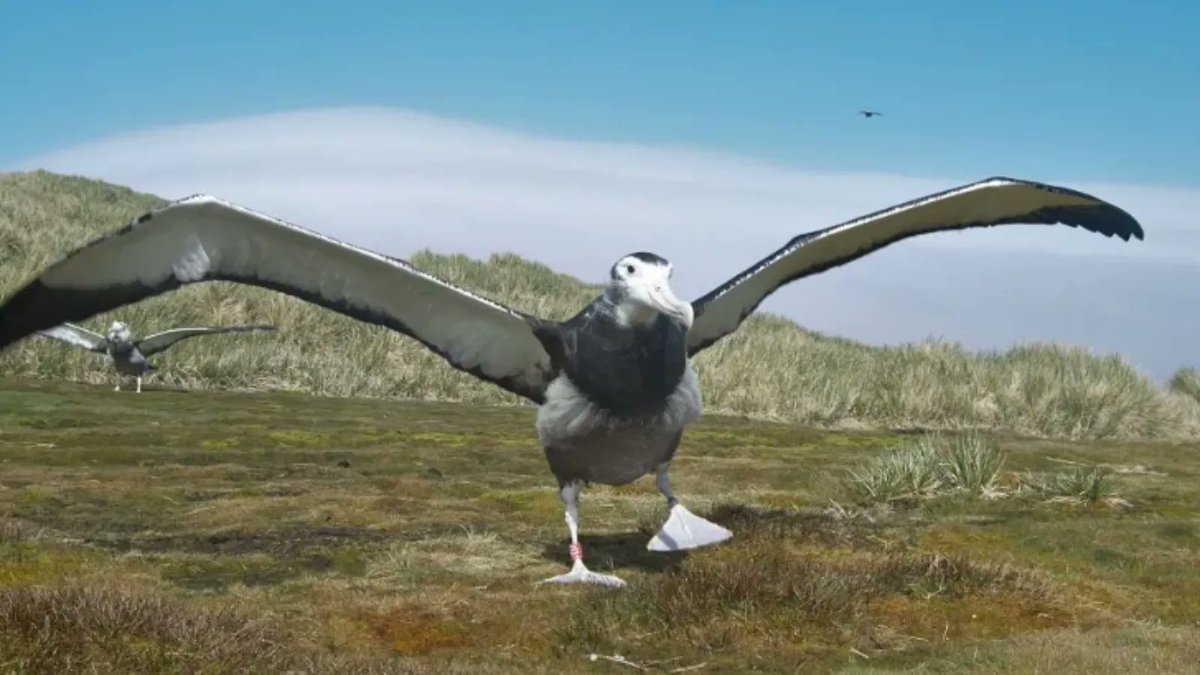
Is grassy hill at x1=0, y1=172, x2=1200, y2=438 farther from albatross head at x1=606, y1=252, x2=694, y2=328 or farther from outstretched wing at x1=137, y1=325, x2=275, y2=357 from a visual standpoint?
albatross head at x1=606, y1=252, x2=694, y2=328

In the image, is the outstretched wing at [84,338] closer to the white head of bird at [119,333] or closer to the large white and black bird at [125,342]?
the large white and black bird at [125,342]

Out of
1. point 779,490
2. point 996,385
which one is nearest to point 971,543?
point 779,490

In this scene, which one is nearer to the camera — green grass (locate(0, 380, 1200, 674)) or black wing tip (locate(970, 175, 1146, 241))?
green grass (locate(0, 380, 1200, 674))

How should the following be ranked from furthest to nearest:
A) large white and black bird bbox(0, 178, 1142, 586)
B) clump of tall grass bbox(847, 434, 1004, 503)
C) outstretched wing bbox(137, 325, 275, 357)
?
outstretched wing bbox(137, 325, 275, 357), clump of tall grass bbox(847, 434, 1004, 503), large white and black bird bbox(0, 178, 1142, 586)

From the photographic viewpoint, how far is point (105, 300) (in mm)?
7555

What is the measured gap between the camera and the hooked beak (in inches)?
258

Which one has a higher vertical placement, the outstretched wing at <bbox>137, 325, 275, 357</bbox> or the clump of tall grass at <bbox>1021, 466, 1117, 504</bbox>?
the outstretched wing at <bbox>137, 325, 275, 357</bbox>

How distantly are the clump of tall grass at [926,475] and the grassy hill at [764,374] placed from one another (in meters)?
7.57

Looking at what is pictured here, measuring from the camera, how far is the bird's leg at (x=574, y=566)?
274 inches

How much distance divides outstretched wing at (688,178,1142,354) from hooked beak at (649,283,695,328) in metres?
1.43

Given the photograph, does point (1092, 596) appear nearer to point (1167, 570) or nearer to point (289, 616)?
point (1167, 570)

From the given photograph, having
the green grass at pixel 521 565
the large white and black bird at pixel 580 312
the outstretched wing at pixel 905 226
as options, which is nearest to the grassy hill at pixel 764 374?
the green grass at pixel 521 565

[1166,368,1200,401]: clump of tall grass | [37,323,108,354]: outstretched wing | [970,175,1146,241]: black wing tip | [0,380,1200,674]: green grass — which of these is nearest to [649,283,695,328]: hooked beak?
[0,380,1200,674]: green grass

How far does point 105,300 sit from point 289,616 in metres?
2.45
